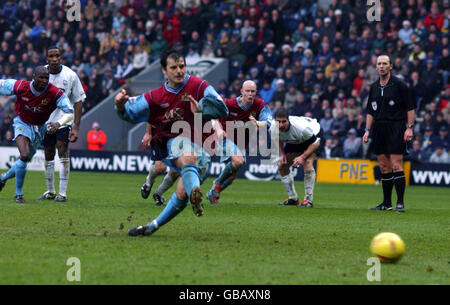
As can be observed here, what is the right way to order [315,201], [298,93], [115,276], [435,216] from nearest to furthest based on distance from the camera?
[115,276] < [435,216] < [315,201] < [298,93]

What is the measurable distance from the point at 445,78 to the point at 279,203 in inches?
421

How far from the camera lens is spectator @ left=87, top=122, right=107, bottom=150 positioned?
26953 millimetres

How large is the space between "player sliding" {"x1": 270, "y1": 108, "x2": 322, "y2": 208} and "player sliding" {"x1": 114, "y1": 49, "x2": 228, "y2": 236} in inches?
200

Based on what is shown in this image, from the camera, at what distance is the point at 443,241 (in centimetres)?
906

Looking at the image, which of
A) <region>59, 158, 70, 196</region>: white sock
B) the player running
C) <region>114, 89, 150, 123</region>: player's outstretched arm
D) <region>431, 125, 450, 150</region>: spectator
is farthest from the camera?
<region>431, 125, 450, 150</region>: spectator

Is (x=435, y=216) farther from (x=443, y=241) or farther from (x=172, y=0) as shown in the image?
(x=172, y=0)

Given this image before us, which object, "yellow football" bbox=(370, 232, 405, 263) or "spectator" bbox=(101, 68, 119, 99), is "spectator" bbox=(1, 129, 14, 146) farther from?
"yellow football" bbox=(370, 232, 405, 263)

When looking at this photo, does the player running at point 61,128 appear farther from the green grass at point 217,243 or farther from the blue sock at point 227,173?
the blue sock at point 227,173

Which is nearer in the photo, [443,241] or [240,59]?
[443,241]

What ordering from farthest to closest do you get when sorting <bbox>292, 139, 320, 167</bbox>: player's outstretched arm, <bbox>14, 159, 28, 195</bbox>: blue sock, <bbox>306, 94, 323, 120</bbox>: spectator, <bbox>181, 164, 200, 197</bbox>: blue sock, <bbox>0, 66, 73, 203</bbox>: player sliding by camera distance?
<bbox>306, 94, 323, 120</bbox>: spectator, <bbox>292, 139, 320, 167</bbox>: player's outstretched arm, <bbox>14, 159, 28, 195</bbox>: blue sock, <bbox>0, 66, 73, 203</bbox>: player sliding, <bbox>181, 164, 200, 197</bbox>: blue sock

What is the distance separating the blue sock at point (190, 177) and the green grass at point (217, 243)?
56 centimetres

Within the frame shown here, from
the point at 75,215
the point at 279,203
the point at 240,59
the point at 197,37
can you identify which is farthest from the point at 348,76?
the point at 75,215

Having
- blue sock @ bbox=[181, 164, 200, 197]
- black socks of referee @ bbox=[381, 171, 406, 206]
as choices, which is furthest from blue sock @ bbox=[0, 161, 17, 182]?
black socks of referee @ bbox=[381, 171, 406, 206]

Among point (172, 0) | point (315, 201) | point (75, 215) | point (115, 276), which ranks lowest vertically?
point (315, 201)
